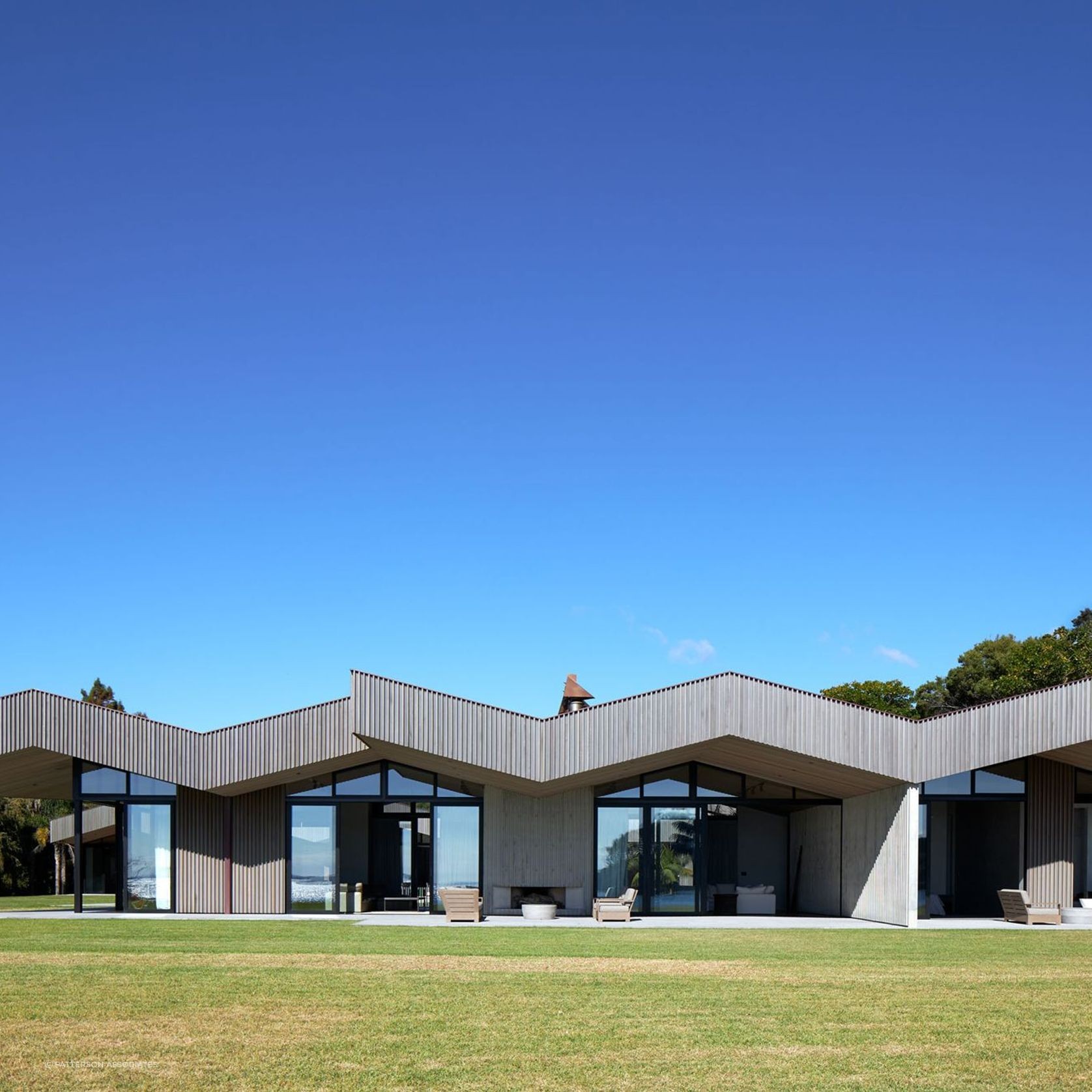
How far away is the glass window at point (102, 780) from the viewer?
86.3 ft

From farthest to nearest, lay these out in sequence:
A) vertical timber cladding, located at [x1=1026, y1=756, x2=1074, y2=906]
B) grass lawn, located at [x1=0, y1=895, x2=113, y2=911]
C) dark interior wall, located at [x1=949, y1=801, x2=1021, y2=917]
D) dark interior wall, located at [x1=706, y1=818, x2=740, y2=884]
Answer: grass lawn, located at [x1=0, y1=895, x2=113, y2=911], dark interior wall, located at [x1=706, y1=818, x2=740, y2=884], dark interior wall, located at [x1=949, y1=801, x2=1021, y2=917], vertical timber cladding, located at [x1=1026, y1=756, x2=1074, y2=906]

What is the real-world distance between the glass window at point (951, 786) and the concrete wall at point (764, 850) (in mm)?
4999

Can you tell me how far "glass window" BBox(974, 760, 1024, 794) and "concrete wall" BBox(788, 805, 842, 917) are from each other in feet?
10.7

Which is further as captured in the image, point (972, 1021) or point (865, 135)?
point (865, 135)

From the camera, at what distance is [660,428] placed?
33.1 m

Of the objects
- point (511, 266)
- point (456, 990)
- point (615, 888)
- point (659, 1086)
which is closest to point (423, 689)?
point (615, 888)

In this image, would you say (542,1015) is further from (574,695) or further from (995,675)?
(995,675)

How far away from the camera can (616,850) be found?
2670cm

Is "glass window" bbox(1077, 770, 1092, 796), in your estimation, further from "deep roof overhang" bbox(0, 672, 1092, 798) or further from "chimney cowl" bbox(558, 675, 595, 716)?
"chimney cowl" bbox(558, 675, 595, 716)

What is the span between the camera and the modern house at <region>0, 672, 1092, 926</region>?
2452 cm

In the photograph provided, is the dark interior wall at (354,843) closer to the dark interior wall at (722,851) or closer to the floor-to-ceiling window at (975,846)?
the dark interior wall at (722,851)

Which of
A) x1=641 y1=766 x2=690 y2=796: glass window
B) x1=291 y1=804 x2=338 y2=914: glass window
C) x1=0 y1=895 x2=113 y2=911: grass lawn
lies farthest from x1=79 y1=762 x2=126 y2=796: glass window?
x1=641 y1=766 x2=690 y2=796: glass window

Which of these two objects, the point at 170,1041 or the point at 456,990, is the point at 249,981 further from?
the point at 170,1041

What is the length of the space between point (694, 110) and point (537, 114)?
8.43 feet
